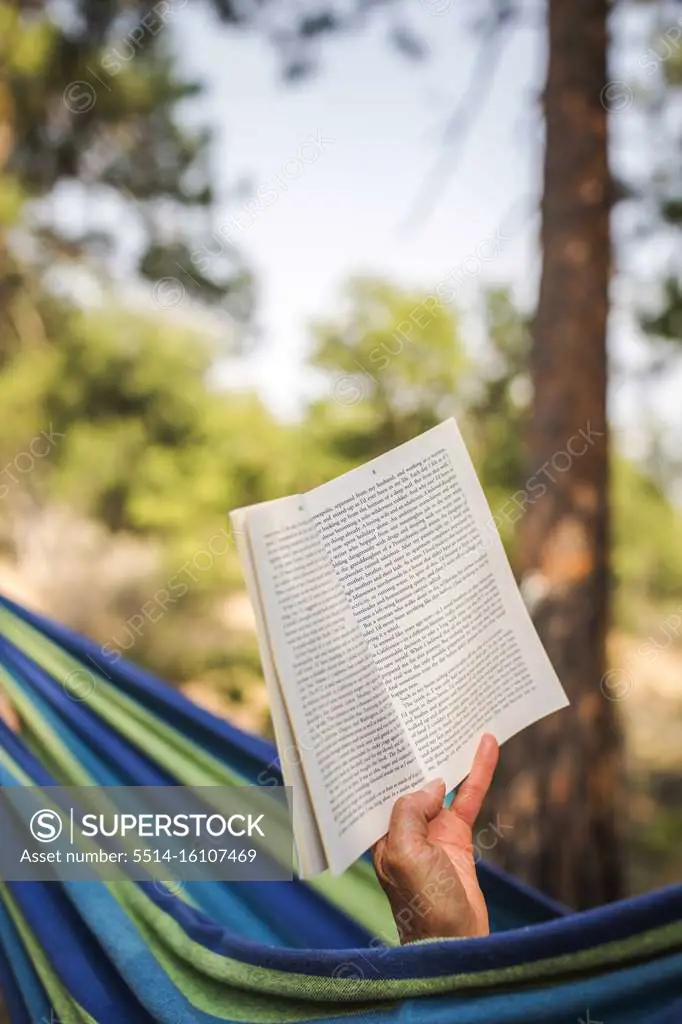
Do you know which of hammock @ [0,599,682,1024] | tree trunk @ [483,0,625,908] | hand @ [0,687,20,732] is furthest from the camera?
tree trunk @ [483,0,625,908]

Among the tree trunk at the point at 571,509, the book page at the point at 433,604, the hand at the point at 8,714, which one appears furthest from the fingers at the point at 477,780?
the tree trunk at the point at 571,509

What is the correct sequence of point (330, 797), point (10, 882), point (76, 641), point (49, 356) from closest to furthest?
point (330, 797), point (10, 882), point (76, 641), point (49, 356)

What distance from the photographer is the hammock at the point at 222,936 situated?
2.65 ft

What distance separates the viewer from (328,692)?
0.93 metres

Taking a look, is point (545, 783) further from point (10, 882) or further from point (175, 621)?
point (175, 621)

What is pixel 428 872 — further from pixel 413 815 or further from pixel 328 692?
pixel 328 692

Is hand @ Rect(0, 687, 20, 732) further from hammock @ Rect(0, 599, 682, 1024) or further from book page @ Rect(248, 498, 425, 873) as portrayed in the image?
book page @ Rect(248, 498, 425, 873)

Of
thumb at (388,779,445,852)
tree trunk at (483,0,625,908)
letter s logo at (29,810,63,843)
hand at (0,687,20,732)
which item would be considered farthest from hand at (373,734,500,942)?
tree trunk at (483,0,625,908)

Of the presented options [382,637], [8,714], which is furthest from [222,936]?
[8,714]

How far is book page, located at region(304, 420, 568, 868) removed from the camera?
0.97 m

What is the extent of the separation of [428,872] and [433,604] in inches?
10.4

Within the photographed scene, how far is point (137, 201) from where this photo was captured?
6090mm

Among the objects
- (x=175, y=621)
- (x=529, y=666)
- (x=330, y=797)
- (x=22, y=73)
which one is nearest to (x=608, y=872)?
(x=529, y=666)

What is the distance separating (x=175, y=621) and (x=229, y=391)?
2.28 metres
